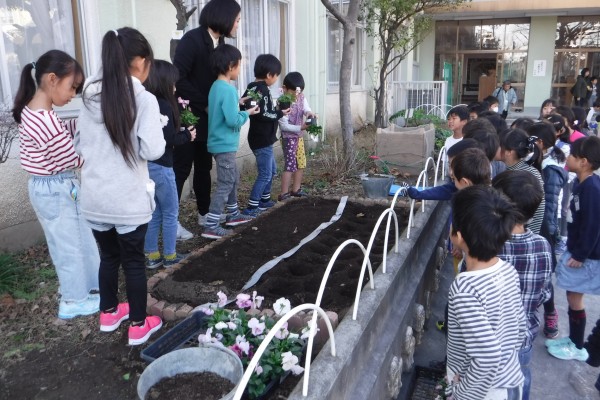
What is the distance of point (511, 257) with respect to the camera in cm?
225

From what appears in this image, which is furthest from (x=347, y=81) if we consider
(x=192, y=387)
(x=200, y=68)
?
(x=192, y=387)

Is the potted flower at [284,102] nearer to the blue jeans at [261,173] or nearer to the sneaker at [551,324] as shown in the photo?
the blue jeans at [261,173]

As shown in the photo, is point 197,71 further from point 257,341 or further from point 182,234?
point 257,341

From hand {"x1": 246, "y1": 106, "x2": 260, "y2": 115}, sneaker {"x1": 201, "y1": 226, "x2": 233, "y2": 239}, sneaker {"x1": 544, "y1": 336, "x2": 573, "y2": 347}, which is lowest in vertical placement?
sneaker {"x1": 544, "y1": 336, "x2": 573, "y2": 347}

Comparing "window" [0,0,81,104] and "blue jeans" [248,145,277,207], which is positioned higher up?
"window" [0,0,81,104]

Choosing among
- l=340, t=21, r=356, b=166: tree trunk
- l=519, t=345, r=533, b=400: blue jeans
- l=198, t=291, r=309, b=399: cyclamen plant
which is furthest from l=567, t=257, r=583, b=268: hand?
l=340, t=21, r=356, b=166: tree trunk

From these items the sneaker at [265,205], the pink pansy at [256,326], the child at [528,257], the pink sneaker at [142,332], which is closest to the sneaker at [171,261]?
the pink sneaker at [142,332]

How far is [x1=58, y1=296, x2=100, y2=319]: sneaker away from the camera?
2998 millimetres

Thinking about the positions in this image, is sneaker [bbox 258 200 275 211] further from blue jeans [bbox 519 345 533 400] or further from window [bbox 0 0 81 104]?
blue jeans [bbox 519 345 533 400]

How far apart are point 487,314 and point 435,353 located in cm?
170

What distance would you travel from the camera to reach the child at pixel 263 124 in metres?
4.75

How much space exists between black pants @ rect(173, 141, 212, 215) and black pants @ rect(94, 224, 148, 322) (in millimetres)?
1603

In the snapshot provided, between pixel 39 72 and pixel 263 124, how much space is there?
233cm

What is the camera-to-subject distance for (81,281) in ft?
9.95
